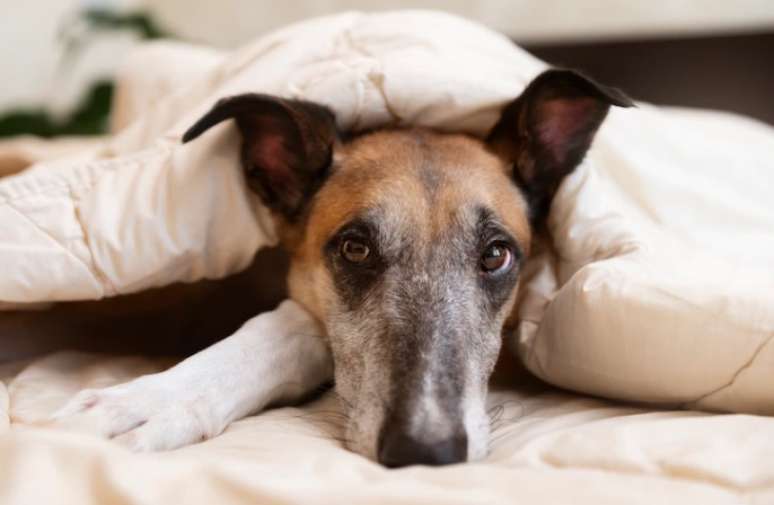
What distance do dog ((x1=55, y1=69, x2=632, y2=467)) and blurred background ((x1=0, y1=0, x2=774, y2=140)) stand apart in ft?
7.65

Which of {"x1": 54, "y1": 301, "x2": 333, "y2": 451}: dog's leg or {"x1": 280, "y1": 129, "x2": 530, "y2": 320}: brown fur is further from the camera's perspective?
{"x1": 280, "y1": 129, "x2": 530, "y2": 320}: brown fur

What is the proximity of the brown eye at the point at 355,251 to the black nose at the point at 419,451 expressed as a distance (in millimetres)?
465

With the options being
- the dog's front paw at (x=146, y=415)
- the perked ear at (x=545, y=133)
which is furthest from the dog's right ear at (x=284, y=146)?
the dog's front paw at (x=146, y=415)

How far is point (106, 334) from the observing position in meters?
1.86

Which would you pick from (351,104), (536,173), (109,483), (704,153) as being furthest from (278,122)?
(704,153)

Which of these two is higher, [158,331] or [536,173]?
[536,173]

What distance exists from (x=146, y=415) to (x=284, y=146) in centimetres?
76

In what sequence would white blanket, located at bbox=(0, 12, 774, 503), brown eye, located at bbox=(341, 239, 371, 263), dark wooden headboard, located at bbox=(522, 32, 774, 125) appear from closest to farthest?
1. white blanket, located at bbox=(0, 12, 774, 503)
2. brown eye, located at bbox=(341, 239, 371, 263)
3. dark wooden headboard, located at bbox=(522, 32, 774, 125)

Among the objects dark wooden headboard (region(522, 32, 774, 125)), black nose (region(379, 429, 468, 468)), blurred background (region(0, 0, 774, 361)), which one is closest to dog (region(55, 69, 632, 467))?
black nose (region(379, 429, 468, 468))

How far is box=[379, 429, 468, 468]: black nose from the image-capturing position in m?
1.10

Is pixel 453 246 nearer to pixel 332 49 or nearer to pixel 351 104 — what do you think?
pixel 351 104

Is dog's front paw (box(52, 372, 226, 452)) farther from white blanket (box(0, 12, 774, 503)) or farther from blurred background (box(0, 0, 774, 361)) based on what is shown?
blurred background (box(0, 0, 774, 361))

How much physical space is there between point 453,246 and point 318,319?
38 centimetres

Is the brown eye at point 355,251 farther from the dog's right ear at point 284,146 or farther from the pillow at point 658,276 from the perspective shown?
the pillow at point 658,276
